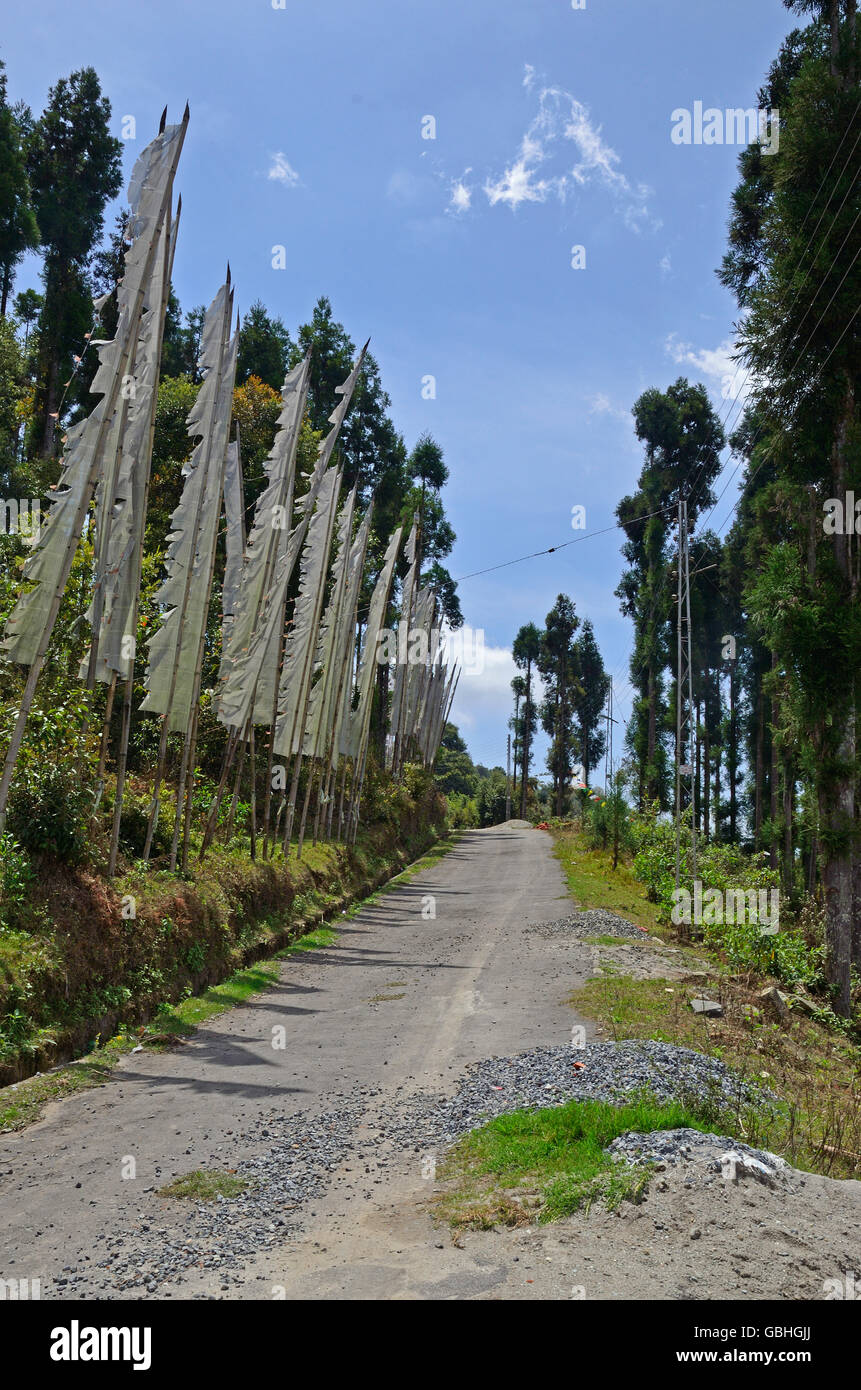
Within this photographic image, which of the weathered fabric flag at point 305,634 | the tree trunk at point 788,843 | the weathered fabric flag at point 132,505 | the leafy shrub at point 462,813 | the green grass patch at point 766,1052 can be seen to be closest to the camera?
the green grass patch at point 766,1052

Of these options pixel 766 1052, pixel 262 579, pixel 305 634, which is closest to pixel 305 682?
pixel 305 634

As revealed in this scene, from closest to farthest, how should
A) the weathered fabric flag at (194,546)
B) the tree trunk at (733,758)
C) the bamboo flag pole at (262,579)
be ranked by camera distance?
the weathered fabric flag at (194,546)
the bamboo flag pole at (262,579)
the tree trunk at (733,758)

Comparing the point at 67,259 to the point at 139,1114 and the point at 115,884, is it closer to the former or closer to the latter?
the point at 115,884

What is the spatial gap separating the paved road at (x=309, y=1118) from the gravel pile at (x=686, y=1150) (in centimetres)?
139

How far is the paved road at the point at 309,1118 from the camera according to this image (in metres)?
5.16

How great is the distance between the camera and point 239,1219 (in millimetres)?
5930

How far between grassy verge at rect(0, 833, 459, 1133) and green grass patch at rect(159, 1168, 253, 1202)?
5.77 ft

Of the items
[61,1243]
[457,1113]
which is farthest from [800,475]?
[61,1243]

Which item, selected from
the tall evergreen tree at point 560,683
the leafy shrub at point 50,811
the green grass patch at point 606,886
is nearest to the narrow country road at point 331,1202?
the leafy shrub at point 50,811

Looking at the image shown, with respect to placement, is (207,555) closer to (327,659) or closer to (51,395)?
(327,659)

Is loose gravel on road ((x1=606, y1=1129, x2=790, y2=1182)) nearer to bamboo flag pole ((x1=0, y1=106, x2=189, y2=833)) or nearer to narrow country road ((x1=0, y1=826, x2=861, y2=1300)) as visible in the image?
narrow country road ((x1=0, y1=826, x2=861, y2=1300))

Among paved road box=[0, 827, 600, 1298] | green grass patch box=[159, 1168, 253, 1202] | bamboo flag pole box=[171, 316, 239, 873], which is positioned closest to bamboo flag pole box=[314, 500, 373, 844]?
paved road box=[0, 827, 600, 1298]

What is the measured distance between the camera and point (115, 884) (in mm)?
12000
